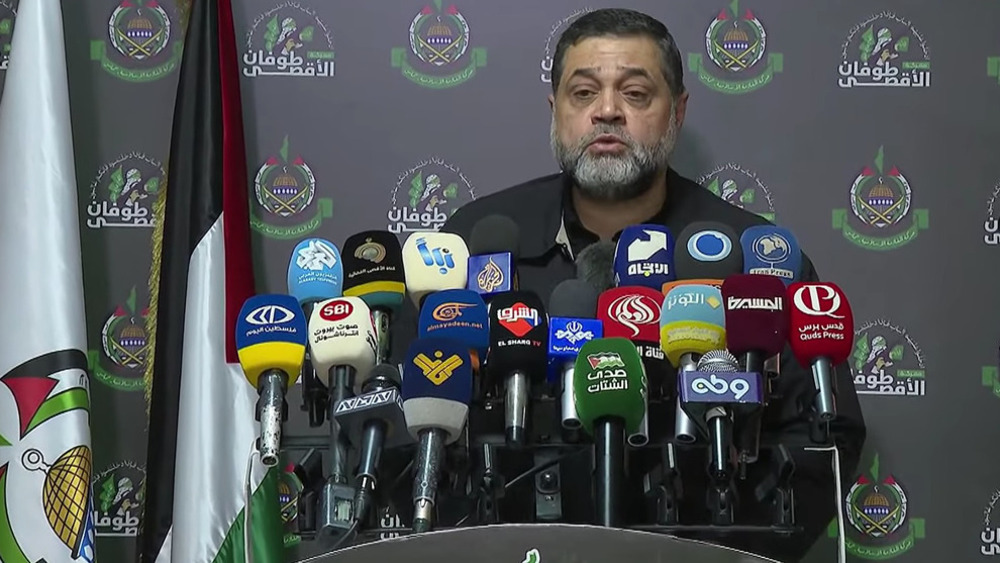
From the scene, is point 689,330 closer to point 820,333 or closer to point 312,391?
point 820,333

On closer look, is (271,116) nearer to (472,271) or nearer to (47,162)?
(47,162)

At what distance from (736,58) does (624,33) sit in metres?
0.38

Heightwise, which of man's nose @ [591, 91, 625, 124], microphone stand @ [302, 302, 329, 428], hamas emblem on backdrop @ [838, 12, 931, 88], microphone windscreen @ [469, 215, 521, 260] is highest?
hamas emblem on backdrop @ [838, 12, 931, 88]

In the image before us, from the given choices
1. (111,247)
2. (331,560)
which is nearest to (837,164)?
(111,247)

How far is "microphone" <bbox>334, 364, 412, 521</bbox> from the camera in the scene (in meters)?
1.89

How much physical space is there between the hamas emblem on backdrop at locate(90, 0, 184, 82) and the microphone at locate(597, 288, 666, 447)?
152cm

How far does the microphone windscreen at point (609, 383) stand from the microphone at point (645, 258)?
31 centimetres

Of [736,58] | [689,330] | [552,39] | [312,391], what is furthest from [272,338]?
[736,58]

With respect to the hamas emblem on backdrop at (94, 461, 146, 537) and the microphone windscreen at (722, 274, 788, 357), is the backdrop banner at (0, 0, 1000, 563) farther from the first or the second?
the microphone windscreen at (722, 274, 788, 357)

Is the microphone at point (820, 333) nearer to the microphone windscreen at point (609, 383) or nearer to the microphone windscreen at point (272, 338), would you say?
the microphone windscreen at point (609, 383)

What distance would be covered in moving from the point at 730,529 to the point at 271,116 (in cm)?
167

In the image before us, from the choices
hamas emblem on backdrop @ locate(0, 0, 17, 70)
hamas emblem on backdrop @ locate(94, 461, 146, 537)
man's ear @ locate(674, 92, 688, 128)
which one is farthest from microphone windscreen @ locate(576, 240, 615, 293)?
hamas emblem on backdrop @ locate(0, 0, 17, 70)

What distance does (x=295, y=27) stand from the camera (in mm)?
3217

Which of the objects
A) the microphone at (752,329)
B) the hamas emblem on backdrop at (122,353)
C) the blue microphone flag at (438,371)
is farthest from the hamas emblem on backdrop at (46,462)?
the microphone at (752,329)
